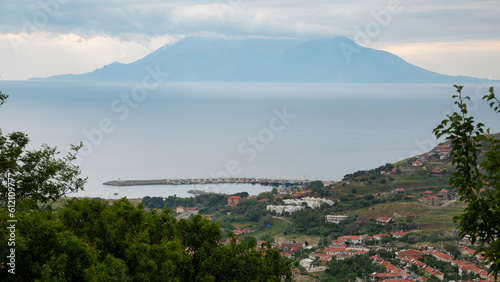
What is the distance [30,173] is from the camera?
6.61 m

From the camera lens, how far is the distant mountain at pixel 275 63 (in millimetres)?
109688

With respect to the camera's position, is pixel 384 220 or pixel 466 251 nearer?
pixel 466 251

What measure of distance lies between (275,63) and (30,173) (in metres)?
127

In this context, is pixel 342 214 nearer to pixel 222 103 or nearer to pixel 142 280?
pixel 142 280

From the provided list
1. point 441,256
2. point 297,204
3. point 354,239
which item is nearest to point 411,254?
point 441,256

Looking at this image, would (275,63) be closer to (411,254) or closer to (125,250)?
(411,254)

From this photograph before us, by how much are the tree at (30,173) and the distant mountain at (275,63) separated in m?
102

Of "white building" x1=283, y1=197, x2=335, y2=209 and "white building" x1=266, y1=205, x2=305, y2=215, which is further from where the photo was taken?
"white building" x1=283, y1=197, x2=335, y2=209

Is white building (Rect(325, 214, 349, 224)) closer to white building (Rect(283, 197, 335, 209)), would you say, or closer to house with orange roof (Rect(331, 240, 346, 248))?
white building (Rect(283, 197, 335, 209))

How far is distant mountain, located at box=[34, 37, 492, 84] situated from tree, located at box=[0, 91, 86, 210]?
334 ft

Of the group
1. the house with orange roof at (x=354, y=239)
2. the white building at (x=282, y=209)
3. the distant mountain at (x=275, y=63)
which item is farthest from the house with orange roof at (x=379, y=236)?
the distant mountain at (x=275, y=63)

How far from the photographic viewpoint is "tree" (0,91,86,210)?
6195 millimetres

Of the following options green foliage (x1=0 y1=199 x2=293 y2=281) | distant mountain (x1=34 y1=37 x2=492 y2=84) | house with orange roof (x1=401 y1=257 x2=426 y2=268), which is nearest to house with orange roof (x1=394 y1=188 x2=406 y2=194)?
house with orange roof (x1=401 y1=257 x2=426 y2=268)

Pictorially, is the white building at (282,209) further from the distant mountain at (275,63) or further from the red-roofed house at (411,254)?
the distant mountain at (275,63)
